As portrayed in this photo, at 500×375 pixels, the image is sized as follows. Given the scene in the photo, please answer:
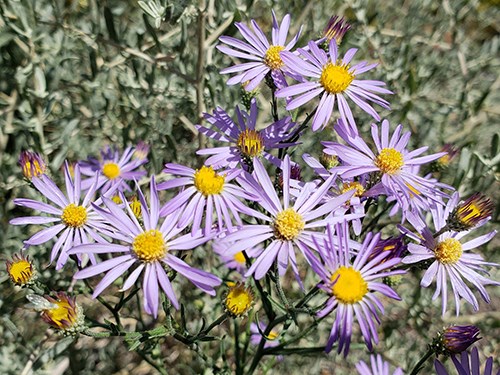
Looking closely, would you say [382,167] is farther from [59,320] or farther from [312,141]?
[312,141]

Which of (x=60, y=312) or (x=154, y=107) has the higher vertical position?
(x=154, y=107)

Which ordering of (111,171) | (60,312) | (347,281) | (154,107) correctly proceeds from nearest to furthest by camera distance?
(347,281), (60,312), (111,171), (154,107)

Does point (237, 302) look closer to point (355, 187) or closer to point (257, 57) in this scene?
point (355, 187)

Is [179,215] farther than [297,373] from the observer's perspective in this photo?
No

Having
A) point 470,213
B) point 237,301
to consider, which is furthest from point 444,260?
point 237,301

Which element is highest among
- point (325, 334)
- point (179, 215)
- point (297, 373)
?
point (325, 334)

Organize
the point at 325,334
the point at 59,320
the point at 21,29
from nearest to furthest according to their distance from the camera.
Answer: the point at 59,320, the point at 21,29, the point at 325,334

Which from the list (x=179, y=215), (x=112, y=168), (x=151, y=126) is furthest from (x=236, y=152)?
(x=151, y=126)
